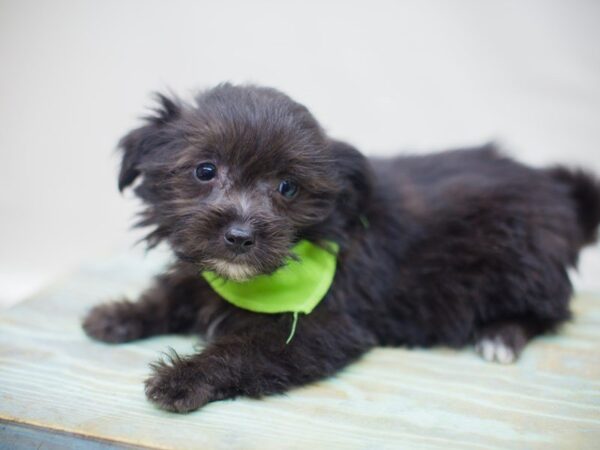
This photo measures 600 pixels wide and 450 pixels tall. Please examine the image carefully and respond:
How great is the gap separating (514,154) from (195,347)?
7.46 feet

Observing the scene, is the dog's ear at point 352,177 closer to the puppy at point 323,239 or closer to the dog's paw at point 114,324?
the puppy at point 323,239

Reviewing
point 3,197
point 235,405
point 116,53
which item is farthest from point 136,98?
point 235,405

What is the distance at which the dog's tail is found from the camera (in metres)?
4.34

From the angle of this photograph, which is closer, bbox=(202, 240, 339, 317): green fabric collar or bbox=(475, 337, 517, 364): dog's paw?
bbox=(202, 240, 339, 317): green fabric collar

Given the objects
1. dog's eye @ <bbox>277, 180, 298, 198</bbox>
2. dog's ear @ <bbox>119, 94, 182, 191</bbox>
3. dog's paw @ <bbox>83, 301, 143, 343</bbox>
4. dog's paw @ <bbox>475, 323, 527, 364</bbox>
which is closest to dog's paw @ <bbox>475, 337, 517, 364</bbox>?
dog's paw @ <bbox>475, 323, 527, 364</bbox>

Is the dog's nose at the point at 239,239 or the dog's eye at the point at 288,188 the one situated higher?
the dog's eye at the point at 288,188

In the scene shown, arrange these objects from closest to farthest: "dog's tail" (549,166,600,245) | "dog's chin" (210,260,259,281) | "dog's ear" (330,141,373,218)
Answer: "dog's chin" (210,260,259,281) → "dog's ear" (330,141,373,218) → "dog's tail" (549,166,600,245)

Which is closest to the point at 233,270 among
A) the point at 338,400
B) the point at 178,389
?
the point at 178,389

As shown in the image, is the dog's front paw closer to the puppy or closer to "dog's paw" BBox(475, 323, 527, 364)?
the puppy

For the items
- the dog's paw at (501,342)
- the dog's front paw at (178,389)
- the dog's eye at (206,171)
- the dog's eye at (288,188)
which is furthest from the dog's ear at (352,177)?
the dog's front paw at (178,389)

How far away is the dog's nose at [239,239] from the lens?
292 cm

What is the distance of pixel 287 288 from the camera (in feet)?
11.1

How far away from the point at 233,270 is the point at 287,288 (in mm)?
436

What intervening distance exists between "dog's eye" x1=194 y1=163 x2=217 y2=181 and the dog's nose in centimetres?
38
